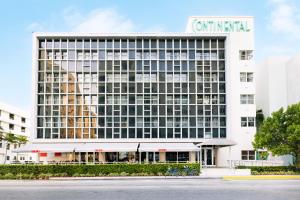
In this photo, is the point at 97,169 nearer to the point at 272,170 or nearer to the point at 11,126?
the point at 272,170

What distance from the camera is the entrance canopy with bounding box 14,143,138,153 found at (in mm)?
55969

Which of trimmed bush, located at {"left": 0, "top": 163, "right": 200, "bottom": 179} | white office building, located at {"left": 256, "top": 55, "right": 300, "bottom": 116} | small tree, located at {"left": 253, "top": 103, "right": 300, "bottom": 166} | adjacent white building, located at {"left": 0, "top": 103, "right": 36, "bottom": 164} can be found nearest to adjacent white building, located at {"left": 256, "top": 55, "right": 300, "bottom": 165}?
white office building, located at {"left": 256, "top": 55, "right": 300, "bottom": 116}

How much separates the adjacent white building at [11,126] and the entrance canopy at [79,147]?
51.0 m

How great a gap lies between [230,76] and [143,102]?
501 inches

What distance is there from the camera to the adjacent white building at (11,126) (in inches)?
4309

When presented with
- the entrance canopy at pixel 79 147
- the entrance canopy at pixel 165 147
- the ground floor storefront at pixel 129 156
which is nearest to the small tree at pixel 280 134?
the entrance canopy at pixel 165 147

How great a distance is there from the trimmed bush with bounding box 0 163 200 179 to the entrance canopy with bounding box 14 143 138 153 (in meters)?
10.7

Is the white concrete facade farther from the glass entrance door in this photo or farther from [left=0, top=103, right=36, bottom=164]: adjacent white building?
[left=0, top=103, right=36, bottom=164]: adjacent white building

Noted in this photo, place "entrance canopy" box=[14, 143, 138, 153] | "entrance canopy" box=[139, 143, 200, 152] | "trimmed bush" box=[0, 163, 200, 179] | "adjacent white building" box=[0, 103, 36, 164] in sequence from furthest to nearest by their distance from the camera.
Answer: "adjacent white building" box=[0, 103, 36, 164] → "entrance canopy" box=[14, 143, 138, 153] → "entrance canopy" box=[139, 143, 200, 152] → "trimmed bush" box=[0, 163, 200, 179]

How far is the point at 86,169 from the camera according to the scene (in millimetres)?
44625

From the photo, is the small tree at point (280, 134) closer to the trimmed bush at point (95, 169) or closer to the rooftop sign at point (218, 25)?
the trimmed bush at point (95, 169)

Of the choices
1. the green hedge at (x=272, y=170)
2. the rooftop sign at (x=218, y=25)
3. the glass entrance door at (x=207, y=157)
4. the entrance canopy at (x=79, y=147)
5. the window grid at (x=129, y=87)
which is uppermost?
the rooftop sign at (x=218, y=25)

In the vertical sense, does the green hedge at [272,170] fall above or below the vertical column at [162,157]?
below

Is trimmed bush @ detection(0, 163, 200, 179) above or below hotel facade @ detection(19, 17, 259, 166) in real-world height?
below
